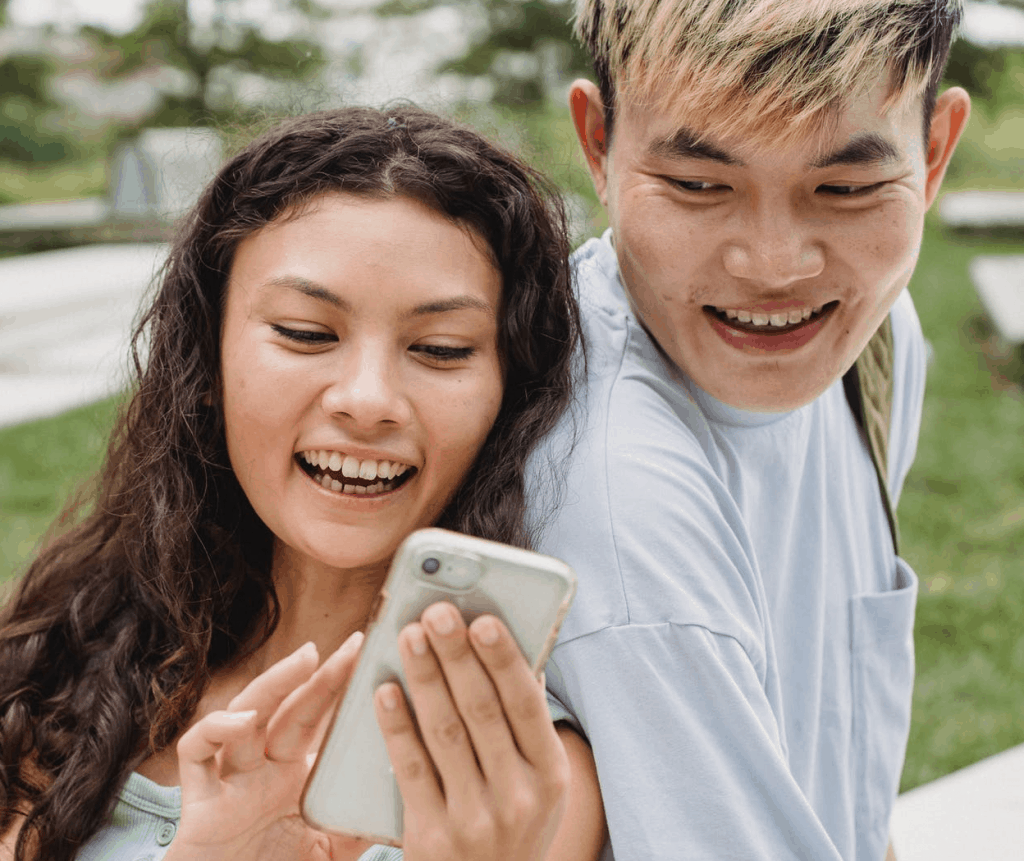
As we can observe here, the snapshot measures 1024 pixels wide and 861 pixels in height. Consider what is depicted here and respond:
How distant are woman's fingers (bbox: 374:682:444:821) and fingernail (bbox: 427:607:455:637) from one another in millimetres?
124

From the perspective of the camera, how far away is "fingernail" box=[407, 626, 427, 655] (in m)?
1.33

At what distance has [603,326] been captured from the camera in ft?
6.99

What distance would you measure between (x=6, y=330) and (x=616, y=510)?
26.9ft

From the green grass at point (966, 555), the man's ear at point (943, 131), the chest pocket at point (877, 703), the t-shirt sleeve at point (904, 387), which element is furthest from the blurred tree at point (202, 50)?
the chest pocket at point (877, 703)

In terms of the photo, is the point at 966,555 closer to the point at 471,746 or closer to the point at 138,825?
the point at 138,825

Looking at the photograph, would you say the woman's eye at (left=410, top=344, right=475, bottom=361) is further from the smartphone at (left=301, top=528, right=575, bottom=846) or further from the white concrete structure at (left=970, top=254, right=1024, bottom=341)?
the white concrete structure at (left=970, top=254, right=1024, bottom=341)

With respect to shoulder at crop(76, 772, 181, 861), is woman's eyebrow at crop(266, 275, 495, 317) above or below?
above

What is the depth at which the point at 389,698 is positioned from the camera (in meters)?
1.39

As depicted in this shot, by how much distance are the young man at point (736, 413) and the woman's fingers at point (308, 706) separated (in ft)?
0.96

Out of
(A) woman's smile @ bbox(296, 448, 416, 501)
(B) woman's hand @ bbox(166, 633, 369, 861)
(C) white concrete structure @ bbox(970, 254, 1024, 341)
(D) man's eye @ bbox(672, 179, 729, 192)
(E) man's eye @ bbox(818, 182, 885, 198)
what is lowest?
(C) white concrete structure @ bbox(970, 254, 1024, 341)

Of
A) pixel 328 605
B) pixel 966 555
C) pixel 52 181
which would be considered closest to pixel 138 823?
pixel 328 605

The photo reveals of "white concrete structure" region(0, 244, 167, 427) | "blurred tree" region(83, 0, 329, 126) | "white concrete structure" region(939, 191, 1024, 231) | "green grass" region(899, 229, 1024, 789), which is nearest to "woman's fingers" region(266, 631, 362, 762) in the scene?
"green grass" region(899, 229, 1024, 789)

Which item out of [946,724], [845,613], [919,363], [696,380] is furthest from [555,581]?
[946,724]

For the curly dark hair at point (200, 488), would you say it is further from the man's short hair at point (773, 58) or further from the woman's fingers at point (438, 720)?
the woman's fingers at point (438, 720)
